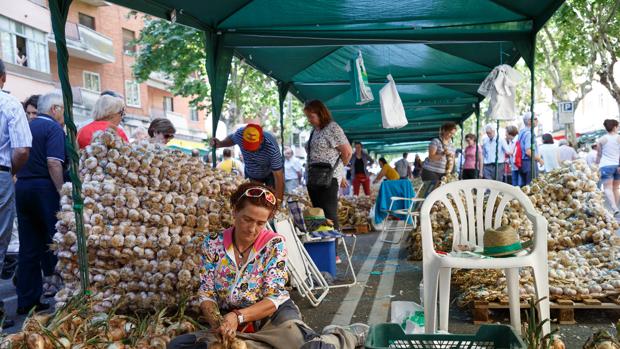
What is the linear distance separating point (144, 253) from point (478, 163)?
11749 millimetres

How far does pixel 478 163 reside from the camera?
14.9m

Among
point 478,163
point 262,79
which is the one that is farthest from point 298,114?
point 478,163

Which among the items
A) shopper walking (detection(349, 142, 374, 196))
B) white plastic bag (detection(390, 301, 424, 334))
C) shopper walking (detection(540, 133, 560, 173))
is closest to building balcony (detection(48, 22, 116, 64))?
shopper walking (detection(349, 142, 374, 196))

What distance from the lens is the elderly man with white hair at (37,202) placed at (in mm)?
5262

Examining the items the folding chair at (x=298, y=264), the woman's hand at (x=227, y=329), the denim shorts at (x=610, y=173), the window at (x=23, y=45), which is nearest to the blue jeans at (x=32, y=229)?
the folding chair at (x=298, y=264)

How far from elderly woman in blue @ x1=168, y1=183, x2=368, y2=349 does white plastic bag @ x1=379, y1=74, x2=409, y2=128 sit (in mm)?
5837

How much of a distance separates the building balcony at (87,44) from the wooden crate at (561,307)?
28.7m

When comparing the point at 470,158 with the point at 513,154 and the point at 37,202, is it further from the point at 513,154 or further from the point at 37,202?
the point at 37,202

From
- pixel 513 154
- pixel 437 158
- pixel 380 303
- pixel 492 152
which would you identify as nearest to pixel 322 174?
pixel 380 303

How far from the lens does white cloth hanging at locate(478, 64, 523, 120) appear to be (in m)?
8.45

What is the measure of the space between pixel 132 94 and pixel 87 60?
5046mm

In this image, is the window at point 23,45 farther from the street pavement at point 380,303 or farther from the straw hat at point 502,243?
the straw hat at point 502,243

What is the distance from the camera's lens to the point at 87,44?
31.0 m

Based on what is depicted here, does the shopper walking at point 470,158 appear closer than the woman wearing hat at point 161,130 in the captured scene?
No
